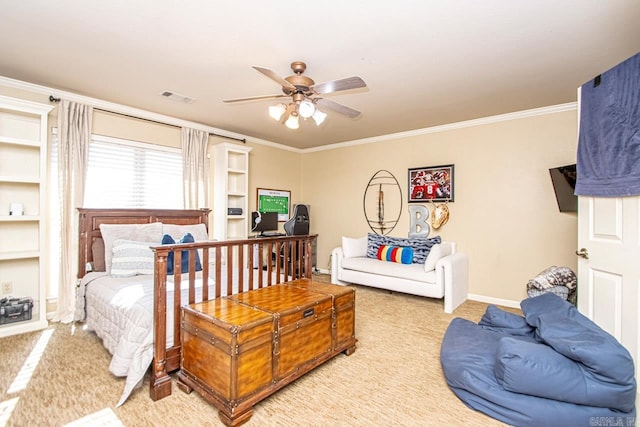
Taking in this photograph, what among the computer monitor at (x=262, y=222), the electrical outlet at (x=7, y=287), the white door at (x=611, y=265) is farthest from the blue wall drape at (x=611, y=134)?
the electrical outlet at (x=7, y=287)

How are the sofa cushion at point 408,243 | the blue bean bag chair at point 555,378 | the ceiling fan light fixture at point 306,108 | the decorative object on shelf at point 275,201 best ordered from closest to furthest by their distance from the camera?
1. the blue bean bag chair at point 555,378
2. the ceiling fan light fixture at point 306,108
3. the sofa cushion at point 408,243
4. the decorative object on shelf at point 275,201

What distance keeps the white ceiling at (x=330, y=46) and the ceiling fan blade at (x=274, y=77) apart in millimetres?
307

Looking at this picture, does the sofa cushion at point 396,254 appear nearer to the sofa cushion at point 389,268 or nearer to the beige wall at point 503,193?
the sofa cushion at point 389,268

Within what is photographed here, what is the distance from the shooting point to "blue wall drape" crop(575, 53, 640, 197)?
1.82 m

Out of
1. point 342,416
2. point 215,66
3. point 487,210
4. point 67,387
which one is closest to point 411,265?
point 487,210

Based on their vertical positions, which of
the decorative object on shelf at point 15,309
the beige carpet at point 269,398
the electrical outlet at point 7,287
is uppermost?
the electrical outlet at point 7,287

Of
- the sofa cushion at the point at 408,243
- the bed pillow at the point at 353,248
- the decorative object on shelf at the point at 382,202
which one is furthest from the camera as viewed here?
the decorative object on shelf at the point at 382,202

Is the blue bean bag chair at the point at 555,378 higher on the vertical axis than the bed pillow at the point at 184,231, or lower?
lower

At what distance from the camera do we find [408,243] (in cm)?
449

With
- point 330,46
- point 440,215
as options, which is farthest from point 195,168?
point 440,215

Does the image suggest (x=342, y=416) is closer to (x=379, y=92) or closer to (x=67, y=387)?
(x=67, y=387)

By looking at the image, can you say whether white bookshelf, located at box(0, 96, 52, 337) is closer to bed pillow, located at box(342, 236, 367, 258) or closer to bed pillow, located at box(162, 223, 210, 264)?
bed pillow, located at box(162, 223, 210, 264)

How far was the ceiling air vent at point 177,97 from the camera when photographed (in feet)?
10.9

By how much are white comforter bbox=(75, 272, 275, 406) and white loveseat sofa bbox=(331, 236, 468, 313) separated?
229 centimetres
